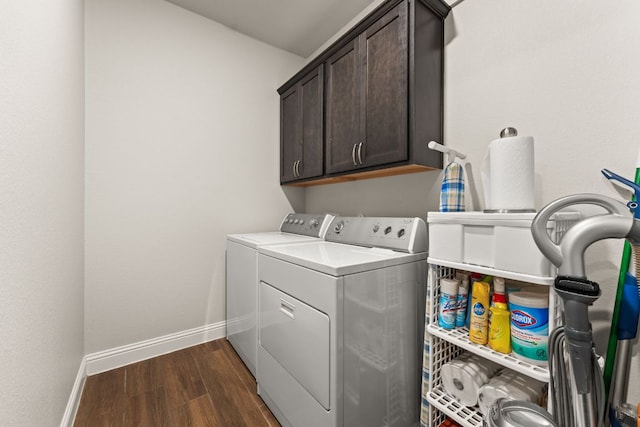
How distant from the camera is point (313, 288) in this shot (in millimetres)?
1127

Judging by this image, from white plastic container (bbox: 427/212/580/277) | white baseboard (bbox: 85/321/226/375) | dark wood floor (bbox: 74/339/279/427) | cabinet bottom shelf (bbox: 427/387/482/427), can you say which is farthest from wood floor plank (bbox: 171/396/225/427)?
white plastic container (bbox: 427/212/580/277)

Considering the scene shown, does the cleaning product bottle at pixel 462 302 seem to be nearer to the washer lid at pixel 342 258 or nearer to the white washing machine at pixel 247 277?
the washer lid at pixel 342 258

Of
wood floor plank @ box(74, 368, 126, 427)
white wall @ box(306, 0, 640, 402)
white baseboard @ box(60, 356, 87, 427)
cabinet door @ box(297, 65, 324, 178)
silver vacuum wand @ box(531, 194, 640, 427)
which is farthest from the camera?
cabinet door @ box(297, 65, 324, 178)

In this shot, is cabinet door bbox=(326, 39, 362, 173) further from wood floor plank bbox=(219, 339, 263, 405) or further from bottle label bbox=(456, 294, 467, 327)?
wood floor plank bbox=(219, 339, 263, 405)

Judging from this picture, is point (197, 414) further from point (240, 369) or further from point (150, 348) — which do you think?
point (150, 348)

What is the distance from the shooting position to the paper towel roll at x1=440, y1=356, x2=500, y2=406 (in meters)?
1.11

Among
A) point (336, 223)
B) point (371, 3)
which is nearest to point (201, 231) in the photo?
point (336, 223)

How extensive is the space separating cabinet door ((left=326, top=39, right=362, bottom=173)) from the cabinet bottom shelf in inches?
49.4

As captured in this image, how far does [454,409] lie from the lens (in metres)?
1.12

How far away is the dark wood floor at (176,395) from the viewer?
140 cm

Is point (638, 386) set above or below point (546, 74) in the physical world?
below

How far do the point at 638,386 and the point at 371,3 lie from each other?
2479 mm

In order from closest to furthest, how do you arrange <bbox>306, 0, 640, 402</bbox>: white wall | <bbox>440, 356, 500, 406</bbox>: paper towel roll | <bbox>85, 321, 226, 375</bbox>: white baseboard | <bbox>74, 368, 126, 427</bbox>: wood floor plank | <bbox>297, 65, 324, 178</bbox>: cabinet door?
<bbox>306, 0, 640, 402</bbox>: white wall, <bbox>440, 356, 500, 406</bbox>: paper towel roll, <bbox>74, 368, 126, 427</bbox>: wood floor plank, <bbox>85, 321, 226, 375</bbox>: white baseboard, <bbox>297, 65, 324, 178</bbox>: cabinet door

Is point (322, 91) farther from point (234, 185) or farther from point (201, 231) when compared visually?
point (201, 231)
